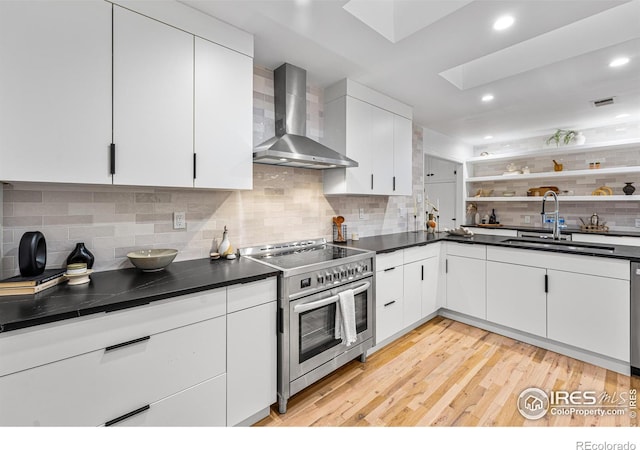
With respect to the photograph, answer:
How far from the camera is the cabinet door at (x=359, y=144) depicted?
8.84 ft

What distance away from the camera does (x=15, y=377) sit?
3.33 ft

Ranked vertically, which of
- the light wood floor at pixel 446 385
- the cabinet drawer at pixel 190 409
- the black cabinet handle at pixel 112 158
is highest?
the black cabinet handle at pixel 112 158

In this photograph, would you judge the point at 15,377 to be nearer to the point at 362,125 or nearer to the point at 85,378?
the point at 85,378

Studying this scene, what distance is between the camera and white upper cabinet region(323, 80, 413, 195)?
2.69 m

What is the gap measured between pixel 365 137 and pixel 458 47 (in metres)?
1.04

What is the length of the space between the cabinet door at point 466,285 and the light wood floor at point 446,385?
1.17ft

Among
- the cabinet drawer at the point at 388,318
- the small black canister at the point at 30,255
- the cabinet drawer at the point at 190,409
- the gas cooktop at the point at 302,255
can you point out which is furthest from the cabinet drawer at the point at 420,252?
the small black canister at the point at 30,255

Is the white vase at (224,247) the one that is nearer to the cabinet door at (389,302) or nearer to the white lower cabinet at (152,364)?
the white lower cabinet at (152,364)

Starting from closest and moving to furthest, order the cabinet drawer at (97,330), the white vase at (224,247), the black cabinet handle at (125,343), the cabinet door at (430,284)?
1. the cabinet drawer at (97,330)
2. the black cabinet handle at (125,343)
3. the white vase at (224,247)
4. the cabinet door at (430,284)

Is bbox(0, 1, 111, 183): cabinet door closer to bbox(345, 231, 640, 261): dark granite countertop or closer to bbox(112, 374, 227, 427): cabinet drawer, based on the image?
bbox(112, 374, 227, 427): cabinet drawer

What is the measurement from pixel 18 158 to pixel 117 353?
3.21ft

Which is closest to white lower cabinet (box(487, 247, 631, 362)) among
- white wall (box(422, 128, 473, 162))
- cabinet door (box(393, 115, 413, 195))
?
cabinet door (box(393, 115, 413, 195))

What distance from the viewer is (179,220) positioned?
198 cm

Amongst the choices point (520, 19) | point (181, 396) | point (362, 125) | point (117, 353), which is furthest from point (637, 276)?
point (117, 353)
